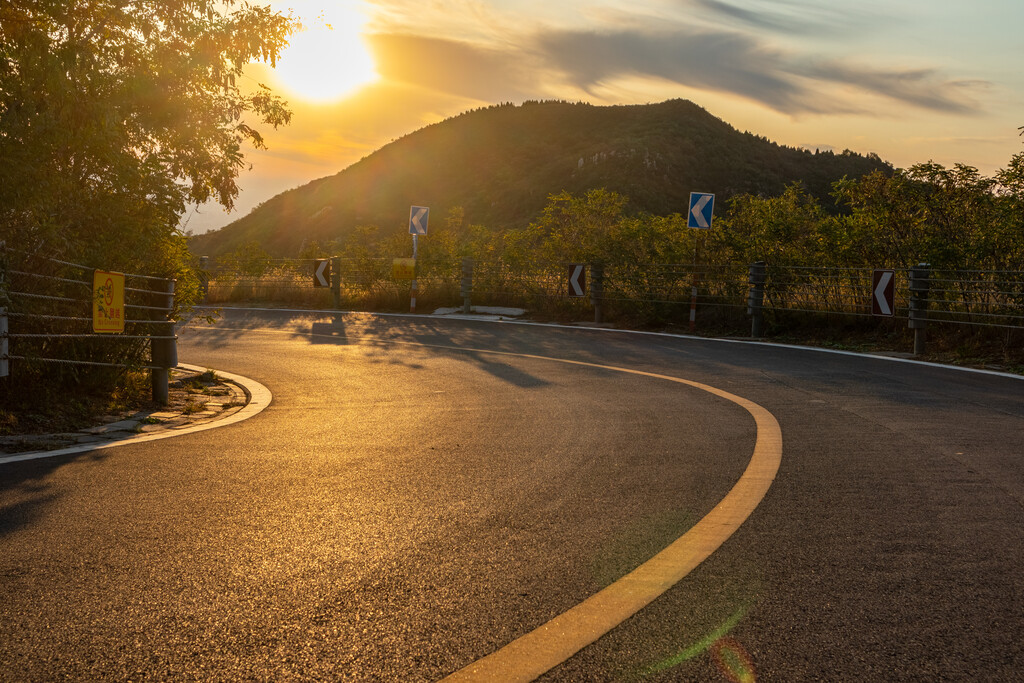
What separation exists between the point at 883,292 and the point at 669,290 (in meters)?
6.00

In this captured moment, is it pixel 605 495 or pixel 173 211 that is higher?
pixel 173 211

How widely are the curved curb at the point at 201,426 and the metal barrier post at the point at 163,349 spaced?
87cm

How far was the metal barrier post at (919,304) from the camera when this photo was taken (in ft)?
48.0

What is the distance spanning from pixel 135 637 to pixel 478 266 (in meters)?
23.1

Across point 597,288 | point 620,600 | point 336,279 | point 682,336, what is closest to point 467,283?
point 597,288

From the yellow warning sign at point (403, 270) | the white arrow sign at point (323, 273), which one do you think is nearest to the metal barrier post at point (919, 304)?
the yellow warning sign at point (403, 270)

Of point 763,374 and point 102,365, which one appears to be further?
point 763,374

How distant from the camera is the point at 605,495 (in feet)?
17.1

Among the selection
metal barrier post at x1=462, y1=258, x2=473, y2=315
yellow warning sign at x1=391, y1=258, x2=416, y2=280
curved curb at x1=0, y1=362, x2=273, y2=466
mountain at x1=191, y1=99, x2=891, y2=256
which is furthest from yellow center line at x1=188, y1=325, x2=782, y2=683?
mountain at x1=191, y1=99, x2=891, y2=256

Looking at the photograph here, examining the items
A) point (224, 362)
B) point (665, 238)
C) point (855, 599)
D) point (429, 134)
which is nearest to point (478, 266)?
point (665, 238)

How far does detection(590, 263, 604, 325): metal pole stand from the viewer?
857 inches

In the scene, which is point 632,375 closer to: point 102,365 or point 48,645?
point 102,365

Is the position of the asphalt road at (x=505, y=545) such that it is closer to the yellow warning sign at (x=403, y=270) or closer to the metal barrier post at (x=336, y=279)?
the yellow warning sign at (x=403, y=270)

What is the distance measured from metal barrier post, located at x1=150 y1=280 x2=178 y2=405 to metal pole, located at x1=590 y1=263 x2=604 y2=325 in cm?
1377
